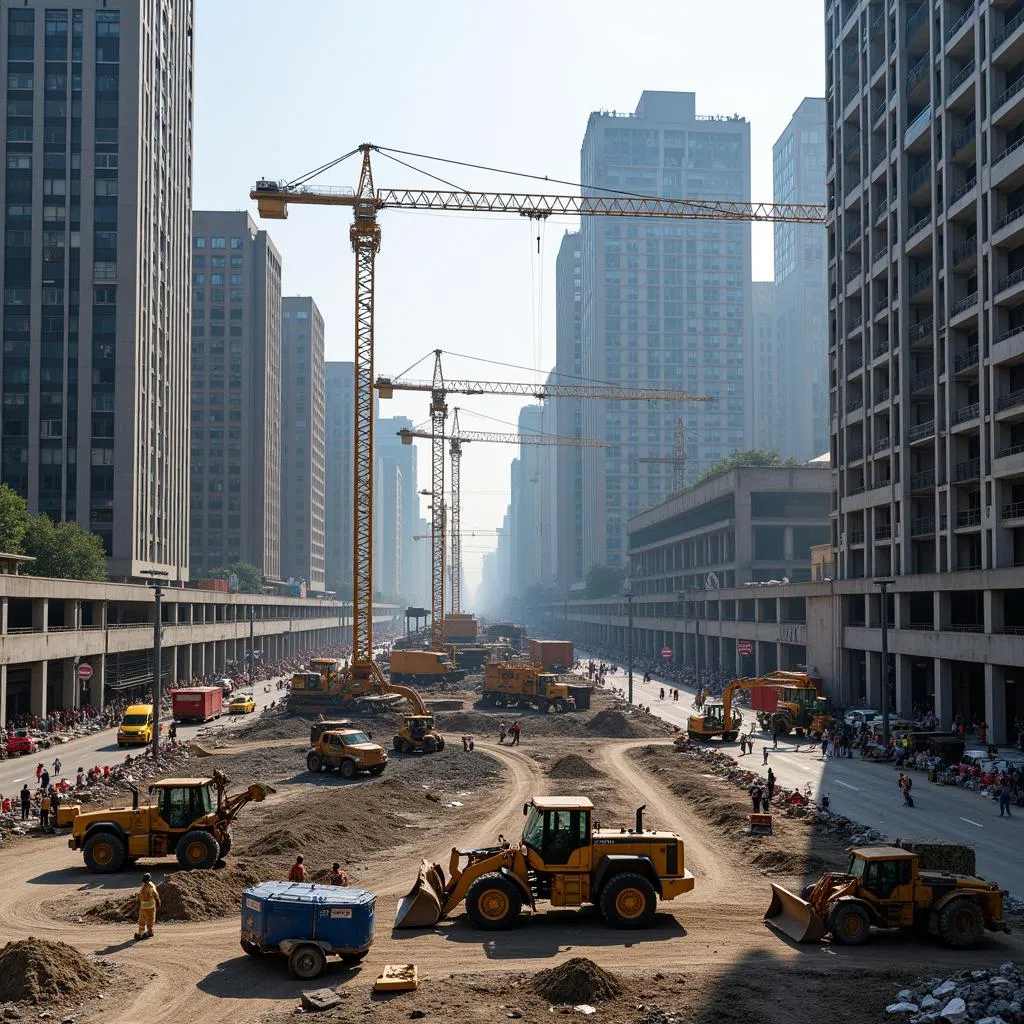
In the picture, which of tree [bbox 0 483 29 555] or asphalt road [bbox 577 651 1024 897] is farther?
tree [bbox 0 483 29 555]

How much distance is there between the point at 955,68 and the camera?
6750cm

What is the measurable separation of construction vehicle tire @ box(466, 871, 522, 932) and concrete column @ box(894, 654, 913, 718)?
172 ft

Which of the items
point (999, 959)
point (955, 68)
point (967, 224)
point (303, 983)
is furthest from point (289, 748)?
point (955, 68)

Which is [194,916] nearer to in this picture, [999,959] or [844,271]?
[999,959]

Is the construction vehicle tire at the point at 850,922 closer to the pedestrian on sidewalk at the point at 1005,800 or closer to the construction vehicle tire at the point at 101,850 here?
the construction vehicle tire at the point at 101,850

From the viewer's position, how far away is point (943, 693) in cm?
6391

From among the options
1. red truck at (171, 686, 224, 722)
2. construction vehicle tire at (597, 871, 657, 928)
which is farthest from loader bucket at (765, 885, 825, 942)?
red truck at (171, 686, 224, 722)

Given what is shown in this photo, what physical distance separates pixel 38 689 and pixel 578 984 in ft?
190

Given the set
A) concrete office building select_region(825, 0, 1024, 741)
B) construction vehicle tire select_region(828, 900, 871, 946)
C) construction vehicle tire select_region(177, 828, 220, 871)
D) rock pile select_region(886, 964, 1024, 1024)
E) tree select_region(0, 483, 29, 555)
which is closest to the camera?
rock pile select_region(886, 964, 1024, 1024)

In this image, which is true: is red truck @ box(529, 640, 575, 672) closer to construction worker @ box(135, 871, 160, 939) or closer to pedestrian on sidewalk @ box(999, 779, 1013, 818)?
pedestrian on sidewalk @ box(999, 779, 1013, 818)

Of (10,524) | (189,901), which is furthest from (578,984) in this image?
(10,524)

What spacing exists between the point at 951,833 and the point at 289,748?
38950 millimetres

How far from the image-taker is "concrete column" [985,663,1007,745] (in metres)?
56.3

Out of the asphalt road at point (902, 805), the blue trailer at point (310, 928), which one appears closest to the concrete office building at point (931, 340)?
the asphalt road at point (902, 805)
